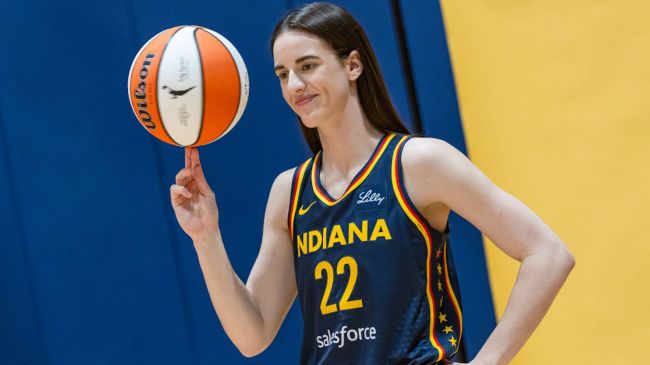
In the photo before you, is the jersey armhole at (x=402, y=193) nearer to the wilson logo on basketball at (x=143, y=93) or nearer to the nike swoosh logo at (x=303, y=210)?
the nike swoosh logo at (x=303, y=210)

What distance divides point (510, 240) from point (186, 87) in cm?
91

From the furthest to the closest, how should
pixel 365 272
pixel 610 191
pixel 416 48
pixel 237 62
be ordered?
pixel 416 48
pixel 610 191
pixel 237 62
pixel 365 272

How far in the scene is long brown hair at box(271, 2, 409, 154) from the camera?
8.04 feet

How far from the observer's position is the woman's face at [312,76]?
7.98 feet

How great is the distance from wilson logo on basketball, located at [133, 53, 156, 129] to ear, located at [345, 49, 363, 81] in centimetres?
52

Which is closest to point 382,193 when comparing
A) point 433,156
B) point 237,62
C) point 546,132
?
Answer: point 433,156

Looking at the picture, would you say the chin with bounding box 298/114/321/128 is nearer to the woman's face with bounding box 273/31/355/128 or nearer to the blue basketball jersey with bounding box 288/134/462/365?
the woman's face with bounding box 273/31/355/128

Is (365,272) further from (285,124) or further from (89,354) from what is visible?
(89,354)

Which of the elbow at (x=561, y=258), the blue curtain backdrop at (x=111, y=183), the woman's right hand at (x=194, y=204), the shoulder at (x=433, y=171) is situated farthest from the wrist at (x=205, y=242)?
the blue curtain backdrop at (x=111, y=183)

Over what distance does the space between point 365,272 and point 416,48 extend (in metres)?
1.51

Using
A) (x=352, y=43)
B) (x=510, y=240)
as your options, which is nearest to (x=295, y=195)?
(x=352, y=43)

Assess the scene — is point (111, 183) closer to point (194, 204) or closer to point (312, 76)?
point (194, 204)

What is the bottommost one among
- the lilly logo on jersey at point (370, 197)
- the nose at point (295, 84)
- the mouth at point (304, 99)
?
the lilly logo on jersey at point (370, 197)

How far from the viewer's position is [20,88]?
3.68m
